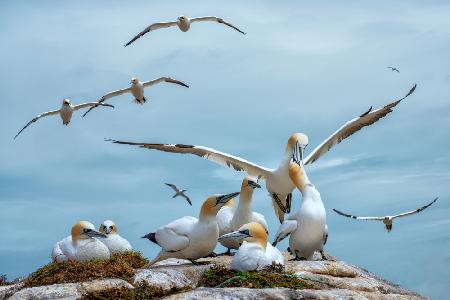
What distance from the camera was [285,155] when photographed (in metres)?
21.0

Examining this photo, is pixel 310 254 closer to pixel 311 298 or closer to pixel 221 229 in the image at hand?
pixel 221 229

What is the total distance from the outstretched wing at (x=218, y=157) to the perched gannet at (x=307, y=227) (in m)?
3.47

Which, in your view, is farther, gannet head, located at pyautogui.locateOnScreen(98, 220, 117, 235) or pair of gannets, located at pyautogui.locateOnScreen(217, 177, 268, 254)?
gannet head, located at pyautogui.locateOnScreen(98, 220, 117, 235)

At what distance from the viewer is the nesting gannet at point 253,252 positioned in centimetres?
1500

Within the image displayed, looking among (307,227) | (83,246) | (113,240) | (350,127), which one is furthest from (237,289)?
(350,127)

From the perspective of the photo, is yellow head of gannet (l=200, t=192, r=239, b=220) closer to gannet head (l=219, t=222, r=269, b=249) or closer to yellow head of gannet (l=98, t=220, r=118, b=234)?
gannet head (l=219, t=222, r=269, b=249)

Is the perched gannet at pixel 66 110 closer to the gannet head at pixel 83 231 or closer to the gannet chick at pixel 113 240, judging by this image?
the gannet chick at pixel 113 240

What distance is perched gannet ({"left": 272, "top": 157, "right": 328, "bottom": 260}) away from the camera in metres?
17.7

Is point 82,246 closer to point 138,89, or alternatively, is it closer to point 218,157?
point 218,157

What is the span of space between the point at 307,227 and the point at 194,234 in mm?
2307

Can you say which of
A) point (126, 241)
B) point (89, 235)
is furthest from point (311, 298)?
point (126, 241)

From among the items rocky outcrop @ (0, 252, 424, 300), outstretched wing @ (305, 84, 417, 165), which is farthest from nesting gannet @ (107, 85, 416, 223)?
rocky outcrop @ (0, 252, 424, 300)

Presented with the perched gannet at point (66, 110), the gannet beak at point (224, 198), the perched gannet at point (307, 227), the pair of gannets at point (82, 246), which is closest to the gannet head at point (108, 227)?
the pair of gannets at point (82, 246)

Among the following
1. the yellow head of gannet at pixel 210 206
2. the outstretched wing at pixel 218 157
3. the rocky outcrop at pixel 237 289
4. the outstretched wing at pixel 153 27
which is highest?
the outstretched wing at pixel 153 27
